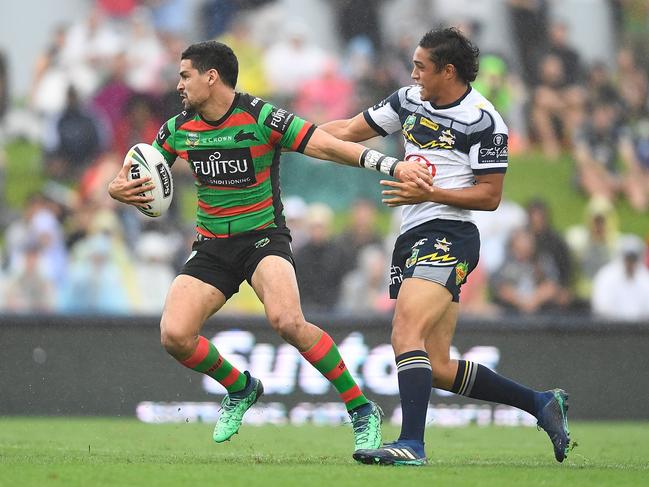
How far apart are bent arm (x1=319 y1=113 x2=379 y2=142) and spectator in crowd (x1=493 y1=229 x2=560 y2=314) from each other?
6321mm

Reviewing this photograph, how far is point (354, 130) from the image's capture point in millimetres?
7523

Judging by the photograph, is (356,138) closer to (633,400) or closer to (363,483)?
(363,483)

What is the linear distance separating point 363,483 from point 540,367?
6917mm

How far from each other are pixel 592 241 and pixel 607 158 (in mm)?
1319

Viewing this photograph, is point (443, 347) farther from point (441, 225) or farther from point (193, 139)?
point (193, 139)

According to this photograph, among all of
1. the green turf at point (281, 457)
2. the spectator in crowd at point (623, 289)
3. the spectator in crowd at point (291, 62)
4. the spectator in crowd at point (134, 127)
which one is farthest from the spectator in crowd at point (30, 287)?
the spectator in crowd at point (623, 289)

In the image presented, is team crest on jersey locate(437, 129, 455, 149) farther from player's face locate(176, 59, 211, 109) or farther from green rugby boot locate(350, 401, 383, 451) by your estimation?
green rugby boot locate(350, 401, 383, 451)

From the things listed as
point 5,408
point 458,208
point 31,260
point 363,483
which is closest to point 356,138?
point 458,208

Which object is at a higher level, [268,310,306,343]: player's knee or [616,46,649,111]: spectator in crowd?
[616,46,649,111]: spectator in crowd

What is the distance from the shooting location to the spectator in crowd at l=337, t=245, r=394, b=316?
13.6m

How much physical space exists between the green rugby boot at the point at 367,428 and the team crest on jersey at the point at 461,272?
0.92 meters

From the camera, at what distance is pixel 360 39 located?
49.6ft

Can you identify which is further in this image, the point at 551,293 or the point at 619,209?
the point at 619,209

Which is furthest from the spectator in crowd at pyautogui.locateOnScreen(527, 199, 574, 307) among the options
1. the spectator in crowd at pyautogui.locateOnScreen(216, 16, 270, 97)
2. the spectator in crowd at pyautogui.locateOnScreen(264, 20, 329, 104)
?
A: the spectator in crowd at pyautogui.locateOnScreen(216, 16, 270, 97)
